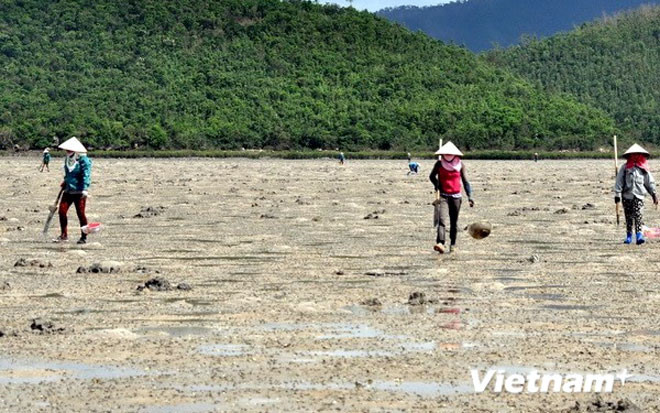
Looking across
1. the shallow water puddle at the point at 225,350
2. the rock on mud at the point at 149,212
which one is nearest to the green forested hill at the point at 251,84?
the rock on mud at the point at 149,212

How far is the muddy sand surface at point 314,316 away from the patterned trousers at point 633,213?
2.11 feet

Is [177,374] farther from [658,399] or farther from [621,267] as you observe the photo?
[621,267]

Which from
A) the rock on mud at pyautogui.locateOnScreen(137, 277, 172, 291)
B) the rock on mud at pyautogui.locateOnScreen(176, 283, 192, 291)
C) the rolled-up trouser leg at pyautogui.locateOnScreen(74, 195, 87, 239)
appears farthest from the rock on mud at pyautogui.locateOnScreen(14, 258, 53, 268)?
the rolled-up trouser leg at pyautogui.locateOnScreen(74, 195, 87, 239)

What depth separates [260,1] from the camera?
16438cm

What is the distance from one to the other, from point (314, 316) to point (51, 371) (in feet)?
11.3

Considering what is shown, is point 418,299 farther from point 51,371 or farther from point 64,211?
point 64,211

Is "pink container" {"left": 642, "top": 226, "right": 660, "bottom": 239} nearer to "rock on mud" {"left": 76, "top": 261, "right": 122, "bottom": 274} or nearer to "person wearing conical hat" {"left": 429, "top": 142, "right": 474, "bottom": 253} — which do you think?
"person wearing conical hat" {"left": 429, "top": 142, "right": 474, "bottom": 253}

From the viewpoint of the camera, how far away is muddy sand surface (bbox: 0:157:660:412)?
935 centimetres

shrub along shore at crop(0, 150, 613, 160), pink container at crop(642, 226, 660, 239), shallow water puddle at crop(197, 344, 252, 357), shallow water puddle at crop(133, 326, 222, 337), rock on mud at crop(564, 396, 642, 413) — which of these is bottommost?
shrub along shore at crop(0, 150, 613, 160)

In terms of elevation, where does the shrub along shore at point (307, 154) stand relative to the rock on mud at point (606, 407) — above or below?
below

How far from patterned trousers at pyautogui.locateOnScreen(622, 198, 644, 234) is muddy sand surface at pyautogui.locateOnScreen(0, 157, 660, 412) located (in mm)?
644

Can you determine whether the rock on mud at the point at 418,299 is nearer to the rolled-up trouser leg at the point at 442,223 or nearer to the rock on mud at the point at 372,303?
the rock on mud at the point at 372,303

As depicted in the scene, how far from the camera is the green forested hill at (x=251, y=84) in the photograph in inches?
4978

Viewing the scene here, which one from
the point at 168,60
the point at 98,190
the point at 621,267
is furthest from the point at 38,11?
the point at 621,267
